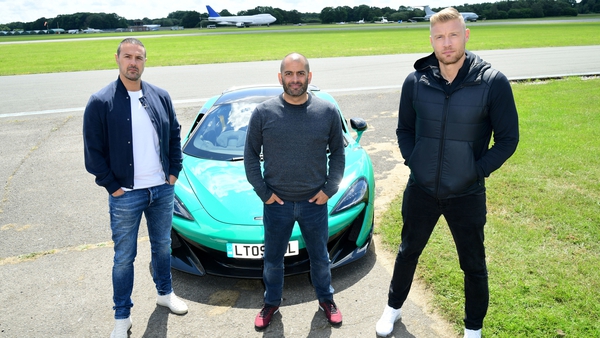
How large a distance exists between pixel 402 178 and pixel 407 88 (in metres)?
3.40

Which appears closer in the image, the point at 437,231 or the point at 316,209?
the point at 316,209

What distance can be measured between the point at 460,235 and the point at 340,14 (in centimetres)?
11685

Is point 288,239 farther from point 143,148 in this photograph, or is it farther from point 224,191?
point 143,148

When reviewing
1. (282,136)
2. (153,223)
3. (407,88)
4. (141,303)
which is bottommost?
(141,303)

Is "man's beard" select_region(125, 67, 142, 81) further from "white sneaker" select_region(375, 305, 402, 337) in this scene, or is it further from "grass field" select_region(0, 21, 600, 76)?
"grass field" select_region(0, 21, 600, 76)

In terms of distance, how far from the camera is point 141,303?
3.44m

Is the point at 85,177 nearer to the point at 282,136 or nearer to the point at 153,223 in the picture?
the point at 153,223

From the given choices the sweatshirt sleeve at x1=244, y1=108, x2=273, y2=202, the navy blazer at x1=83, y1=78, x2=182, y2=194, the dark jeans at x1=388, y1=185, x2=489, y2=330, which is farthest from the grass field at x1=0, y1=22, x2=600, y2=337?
the navy blazer at x1=83, y1=78, x2=182, y2=194

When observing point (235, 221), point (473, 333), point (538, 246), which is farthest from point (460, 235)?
point (538, 246)

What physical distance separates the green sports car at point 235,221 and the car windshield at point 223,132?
0.17ft

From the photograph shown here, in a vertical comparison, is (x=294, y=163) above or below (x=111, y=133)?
below

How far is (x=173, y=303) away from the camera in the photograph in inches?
130

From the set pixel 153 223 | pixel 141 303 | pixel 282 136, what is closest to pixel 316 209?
pixel 282 136

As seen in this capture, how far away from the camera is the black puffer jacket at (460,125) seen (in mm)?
2396
